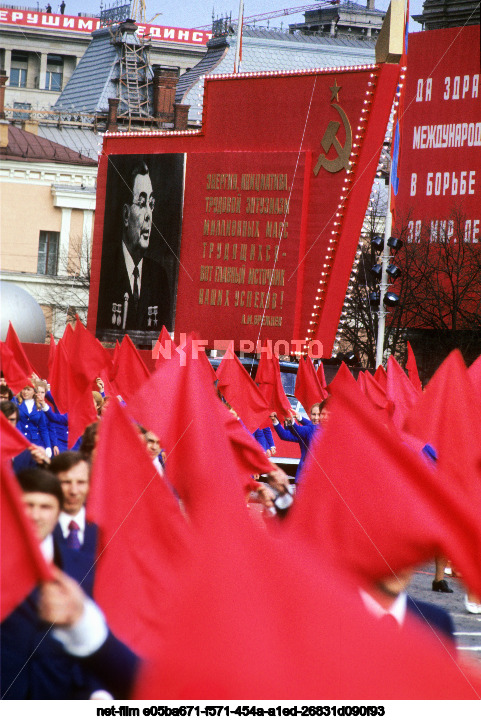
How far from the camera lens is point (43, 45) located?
73062 mm

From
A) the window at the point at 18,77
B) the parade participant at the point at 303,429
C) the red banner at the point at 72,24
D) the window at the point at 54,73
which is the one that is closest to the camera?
the parade participant at the point at 303,429

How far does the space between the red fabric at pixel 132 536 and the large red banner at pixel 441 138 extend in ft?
111

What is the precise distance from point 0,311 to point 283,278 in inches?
519

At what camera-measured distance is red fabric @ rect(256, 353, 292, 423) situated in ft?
44.4

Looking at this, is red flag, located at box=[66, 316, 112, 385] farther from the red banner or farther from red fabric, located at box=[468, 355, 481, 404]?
the red banner

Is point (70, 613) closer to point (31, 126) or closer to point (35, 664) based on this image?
point (35, 664)

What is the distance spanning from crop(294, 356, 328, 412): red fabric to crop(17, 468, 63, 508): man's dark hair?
437 inches

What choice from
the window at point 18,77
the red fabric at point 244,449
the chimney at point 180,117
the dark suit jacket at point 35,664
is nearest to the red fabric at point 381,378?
the red fabric at point 244,449

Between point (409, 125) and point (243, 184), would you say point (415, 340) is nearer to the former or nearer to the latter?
point (409, 125)

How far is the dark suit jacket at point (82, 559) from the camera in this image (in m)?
3.48

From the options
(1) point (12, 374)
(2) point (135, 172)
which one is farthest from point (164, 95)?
(1) point (12, 374)

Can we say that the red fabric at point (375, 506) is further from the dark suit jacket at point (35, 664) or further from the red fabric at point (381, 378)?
the red fabric at point (381, 378)

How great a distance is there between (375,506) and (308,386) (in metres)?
11.1
